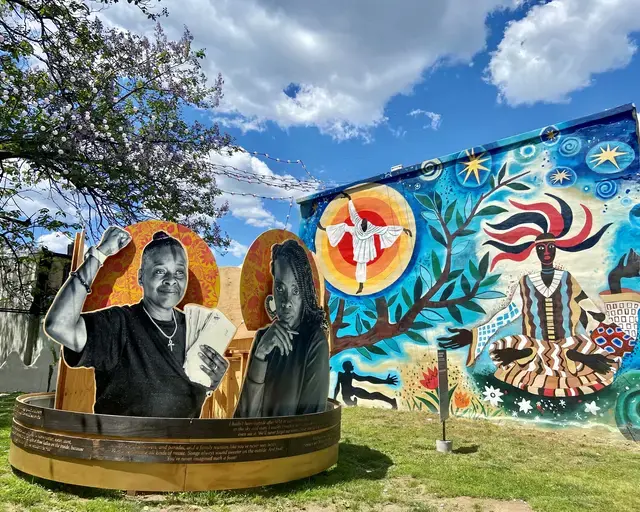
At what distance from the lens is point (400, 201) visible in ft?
46.6

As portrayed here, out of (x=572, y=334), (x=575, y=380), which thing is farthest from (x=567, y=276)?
(x=575, y=380)

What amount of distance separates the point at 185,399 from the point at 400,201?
990 centimetres

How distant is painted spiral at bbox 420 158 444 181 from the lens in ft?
44.4

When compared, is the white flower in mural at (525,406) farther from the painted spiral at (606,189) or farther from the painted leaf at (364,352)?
the painted spiral at (606,189)

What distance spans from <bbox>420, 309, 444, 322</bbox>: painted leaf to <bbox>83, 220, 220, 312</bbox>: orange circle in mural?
8166mm

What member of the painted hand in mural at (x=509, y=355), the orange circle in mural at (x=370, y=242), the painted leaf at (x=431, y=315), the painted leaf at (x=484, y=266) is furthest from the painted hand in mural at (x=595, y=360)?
the orange circle in mural at (x=370, y=242)

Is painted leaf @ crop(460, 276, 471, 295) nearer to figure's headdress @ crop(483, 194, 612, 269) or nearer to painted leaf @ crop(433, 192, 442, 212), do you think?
figure's headdress @ crop(483, 194, 612, 269)

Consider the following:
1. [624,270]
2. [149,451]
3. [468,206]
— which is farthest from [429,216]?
[149,451]

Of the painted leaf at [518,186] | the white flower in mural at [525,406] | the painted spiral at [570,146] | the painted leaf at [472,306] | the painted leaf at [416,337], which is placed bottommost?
the white flower in mural at [525,406]

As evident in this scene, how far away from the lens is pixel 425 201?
539 inches

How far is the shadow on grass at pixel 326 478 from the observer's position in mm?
5438

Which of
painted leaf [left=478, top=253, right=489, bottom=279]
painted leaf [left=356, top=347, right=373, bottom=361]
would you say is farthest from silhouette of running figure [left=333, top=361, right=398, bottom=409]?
painted leaf [left=478, top=253, right=489, bottom=279]

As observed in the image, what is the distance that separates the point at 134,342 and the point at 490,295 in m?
9.01

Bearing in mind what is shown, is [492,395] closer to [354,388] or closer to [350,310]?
[354,388]
